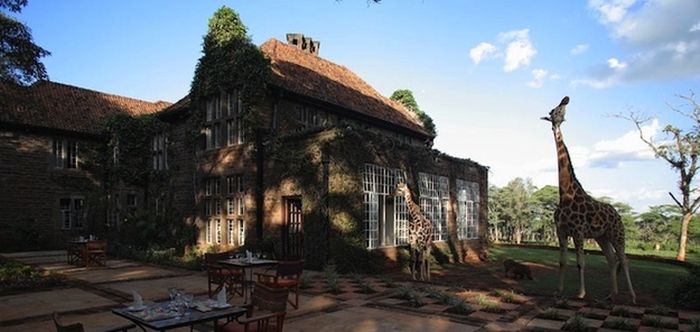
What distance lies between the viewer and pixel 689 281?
9484mm

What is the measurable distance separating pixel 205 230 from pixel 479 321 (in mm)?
12908

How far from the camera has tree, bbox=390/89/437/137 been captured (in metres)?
26.5

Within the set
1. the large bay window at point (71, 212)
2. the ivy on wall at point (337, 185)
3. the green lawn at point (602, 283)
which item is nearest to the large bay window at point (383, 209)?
the ivy on wall at point (337, 185)

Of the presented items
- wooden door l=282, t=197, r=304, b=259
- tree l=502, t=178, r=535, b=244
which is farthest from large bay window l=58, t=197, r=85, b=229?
tree l=502, t=178, r=535, b=244

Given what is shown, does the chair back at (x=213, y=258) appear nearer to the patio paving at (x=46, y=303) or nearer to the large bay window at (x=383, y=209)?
the patio paving at (x=46, y=303)

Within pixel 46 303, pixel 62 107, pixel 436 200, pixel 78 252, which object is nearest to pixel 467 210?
pixel 436 200

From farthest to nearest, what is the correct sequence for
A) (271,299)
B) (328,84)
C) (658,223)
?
(658,223)
(328,84)
(271,299)

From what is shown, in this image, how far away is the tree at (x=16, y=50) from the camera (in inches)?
587

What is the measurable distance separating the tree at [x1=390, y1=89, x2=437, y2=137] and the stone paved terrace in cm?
1570

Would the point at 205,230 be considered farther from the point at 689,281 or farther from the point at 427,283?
the point at 689,281

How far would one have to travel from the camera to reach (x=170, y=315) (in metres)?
5.07

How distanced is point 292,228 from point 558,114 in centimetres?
877

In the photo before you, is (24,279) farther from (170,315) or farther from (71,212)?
(71,212)

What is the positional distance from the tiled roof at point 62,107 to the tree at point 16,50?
5.45 meters
